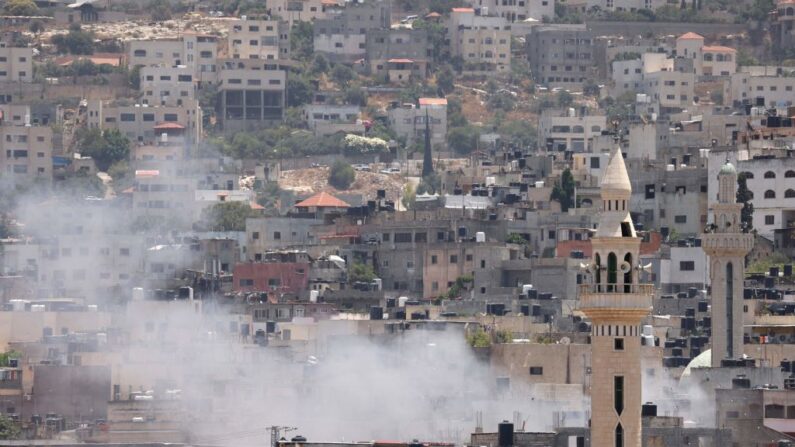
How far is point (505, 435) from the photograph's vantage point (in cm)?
10019

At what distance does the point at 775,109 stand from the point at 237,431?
74.8 m

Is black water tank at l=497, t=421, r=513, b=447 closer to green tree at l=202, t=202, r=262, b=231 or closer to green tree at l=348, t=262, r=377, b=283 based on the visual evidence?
green tree at l=348, t=262, r=377, b=283

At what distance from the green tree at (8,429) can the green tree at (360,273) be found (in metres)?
33.5

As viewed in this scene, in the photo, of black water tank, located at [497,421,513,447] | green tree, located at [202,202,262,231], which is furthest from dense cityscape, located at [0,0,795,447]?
black water tank, located at [497,421,513,447]

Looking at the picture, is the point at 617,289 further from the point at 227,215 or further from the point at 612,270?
the point at 227,215

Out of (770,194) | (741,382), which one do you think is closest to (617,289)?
(741,382)

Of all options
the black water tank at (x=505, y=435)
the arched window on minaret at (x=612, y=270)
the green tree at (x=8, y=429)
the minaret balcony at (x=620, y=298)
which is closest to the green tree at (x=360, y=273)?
the green tree at (x=8, y=429)

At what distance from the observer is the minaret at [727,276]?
374 feet

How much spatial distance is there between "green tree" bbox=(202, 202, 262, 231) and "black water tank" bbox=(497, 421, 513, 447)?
265ft

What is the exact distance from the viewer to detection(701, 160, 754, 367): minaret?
114 m

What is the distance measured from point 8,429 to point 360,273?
3773 centimetres

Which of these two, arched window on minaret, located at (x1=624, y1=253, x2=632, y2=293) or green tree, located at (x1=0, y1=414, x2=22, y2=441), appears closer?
arched window on minaret, located at (x1=624, y1=253, x2=632, y2=293)

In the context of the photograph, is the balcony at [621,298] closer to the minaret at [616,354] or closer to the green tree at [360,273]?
the minaret at [616,354]

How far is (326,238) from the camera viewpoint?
167 metres
